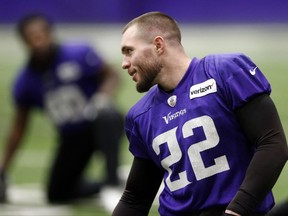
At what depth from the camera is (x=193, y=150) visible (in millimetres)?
4930

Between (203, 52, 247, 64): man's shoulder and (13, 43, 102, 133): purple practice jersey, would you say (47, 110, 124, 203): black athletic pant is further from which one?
(203, 52, 247, 64): man's shoulder

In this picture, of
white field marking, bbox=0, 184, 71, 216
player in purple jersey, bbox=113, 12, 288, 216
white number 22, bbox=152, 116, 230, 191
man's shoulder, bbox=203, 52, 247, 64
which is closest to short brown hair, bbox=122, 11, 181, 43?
player in purple jersey, bbox=113, 12, 288, 216

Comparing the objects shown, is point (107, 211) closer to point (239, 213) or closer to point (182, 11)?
point (239, 213)

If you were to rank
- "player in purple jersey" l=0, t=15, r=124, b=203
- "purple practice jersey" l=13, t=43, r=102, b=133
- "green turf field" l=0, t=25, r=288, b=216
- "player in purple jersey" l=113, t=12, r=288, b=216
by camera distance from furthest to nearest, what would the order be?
"purple practice jersey" l=13, t=43, r=102, b=133 → "player in purple jersey" l=0, t=15, r=124, b=203 → "green turf field" l=0, t=25, r=288, b=216 → "player in purple jersey" l=113, t=12, r=288, b=216

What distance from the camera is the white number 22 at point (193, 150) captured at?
4867 millimetres

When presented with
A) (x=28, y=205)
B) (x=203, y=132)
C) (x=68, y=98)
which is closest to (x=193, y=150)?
(x=203, y=132)

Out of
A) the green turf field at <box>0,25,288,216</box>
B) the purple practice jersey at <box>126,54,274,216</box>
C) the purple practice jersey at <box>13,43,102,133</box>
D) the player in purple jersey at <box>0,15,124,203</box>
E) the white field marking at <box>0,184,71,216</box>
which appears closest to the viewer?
the purple practice jersey at <box>126,54,274,216</box>

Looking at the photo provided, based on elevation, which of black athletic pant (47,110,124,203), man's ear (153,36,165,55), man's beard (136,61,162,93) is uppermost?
man's ear (153,36,165,55)

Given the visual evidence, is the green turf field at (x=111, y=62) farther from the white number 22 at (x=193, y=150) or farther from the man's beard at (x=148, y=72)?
the man's beard at (x=148, y=72)

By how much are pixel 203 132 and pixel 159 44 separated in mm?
480

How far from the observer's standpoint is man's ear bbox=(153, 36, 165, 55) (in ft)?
16.5

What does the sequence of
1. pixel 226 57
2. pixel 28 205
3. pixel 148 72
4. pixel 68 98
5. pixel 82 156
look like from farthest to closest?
pixel 82 156
pixel 68 98
pixel 28 205
pixel 148 72
pixel 226 57

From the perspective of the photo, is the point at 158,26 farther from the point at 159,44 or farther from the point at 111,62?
the point at 111,62

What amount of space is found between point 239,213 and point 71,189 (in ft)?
17.4
